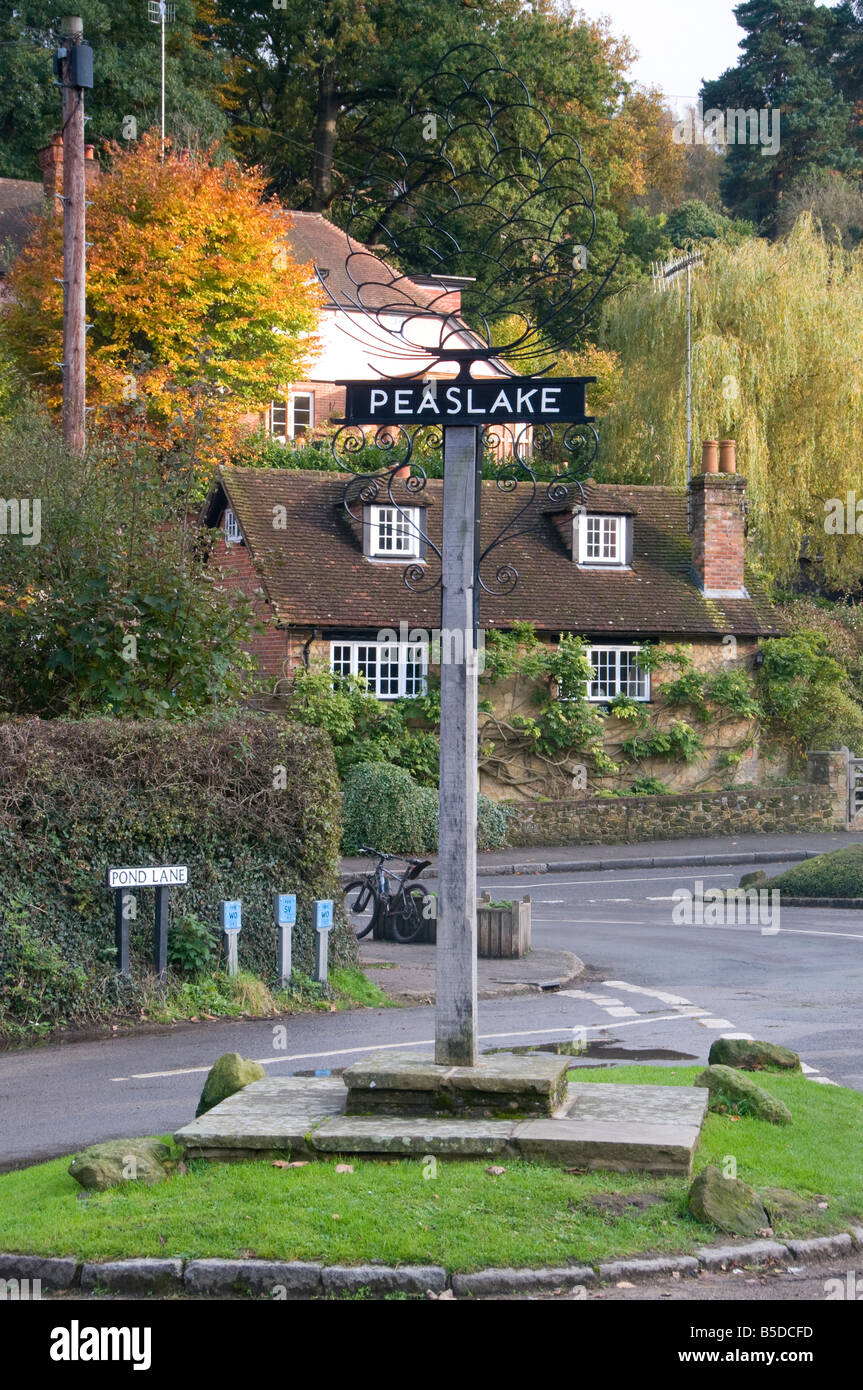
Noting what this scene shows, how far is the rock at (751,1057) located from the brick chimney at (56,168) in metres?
33.5

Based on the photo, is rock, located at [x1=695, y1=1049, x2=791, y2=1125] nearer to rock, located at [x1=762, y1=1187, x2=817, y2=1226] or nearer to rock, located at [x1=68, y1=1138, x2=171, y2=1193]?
rock, located at [x1=762, y1=1187, x2=817, y2=1226]

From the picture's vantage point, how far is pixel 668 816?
1235 inches

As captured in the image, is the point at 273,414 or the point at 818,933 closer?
the point at 818,933

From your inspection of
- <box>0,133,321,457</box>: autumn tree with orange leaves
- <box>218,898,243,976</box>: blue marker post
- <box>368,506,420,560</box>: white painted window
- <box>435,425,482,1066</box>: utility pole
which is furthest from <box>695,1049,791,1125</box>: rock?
<box>0,133,321,457</box>: autumn tree with orange leaves

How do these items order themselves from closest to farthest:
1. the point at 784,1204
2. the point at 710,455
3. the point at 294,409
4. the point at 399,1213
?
the point at 399,1213 → the point at 784,1204 → the point at 710,455 → the point at 294,409

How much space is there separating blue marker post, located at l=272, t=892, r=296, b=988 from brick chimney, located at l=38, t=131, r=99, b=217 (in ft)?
93.7

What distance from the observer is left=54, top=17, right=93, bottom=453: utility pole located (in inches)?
805

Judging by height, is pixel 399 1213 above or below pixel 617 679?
below

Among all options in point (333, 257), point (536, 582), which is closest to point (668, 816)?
point (536, 582)

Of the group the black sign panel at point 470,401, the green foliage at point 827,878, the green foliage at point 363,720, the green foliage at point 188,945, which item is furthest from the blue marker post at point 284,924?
the green foliage at point 363,720

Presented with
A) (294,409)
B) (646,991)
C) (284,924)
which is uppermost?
(294,409)

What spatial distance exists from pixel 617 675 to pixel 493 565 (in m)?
4.29

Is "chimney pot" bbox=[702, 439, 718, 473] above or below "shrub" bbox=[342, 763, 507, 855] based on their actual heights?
above

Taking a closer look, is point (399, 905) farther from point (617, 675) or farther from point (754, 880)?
point (617, 675)
